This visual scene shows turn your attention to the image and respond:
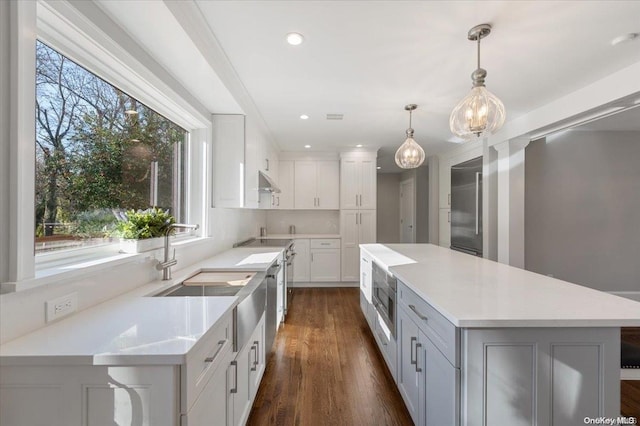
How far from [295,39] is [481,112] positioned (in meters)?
1.32

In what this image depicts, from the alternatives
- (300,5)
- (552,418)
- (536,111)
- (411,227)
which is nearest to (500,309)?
(552,418)

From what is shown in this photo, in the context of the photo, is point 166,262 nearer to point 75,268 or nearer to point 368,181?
point 75,268

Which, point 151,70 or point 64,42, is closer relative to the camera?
point 64,42

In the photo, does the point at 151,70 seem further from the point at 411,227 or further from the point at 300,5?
the point at 411,227

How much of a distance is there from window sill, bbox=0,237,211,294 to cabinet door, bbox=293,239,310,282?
11.1 feet

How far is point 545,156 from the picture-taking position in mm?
4156

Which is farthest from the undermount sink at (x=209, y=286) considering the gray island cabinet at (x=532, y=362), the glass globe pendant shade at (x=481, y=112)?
the glass globe pendant shade at (x=481, y=112)

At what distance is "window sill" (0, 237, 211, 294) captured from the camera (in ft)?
3.10

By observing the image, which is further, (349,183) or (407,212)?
(407,212)

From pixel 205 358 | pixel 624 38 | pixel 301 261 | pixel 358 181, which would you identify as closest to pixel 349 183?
pixel 358 181

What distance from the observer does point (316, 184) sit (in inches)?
214

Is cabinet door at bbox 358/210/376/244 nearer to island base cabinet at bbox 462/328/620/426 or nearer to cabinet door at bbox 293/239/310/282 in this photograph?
cabinet door at bbox 293/239/310/282

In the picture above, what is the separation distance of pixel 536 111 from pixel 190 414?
4134mm

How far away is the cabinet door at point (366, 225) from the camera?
17.1 feet
